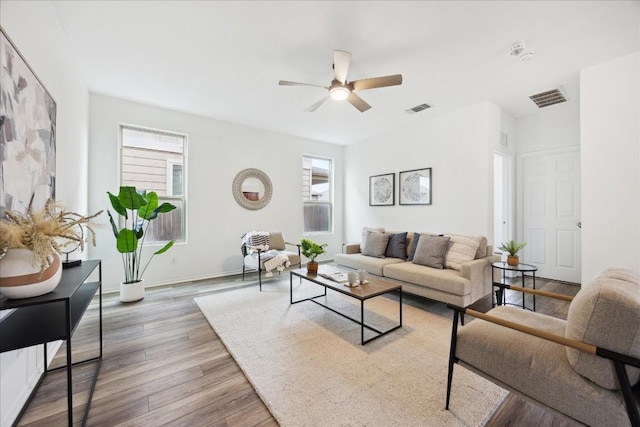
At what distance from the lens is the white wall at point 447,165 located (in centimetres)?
398

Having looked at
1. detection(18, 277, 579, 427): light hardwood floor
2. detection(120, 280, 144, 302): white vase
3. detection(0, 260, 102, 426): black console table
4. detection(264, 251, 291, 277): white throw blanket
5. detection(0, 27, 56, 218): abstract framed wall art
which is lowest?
detection(18, 277, 579, 427): light hardwood floor

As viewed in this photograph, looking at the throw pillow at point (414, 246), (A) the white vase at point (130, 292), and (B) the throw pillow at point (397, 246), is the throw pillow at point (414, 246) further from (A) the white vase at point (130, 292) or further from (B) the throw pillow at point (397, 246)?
(A) the white vase at point (130, 292)

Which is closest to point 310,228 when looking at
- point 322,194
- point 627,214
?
point 322,194

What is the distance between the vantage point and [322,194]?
20.8ft

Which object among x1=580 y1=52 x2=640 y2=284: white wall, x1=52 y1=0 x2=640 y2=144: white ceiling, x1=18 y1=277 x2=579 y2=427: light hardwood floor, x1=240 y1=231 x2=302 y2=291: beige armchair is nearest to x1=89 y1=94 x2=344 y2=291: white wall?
x1=52 y1=0 x2=640 y2=144: white ceiling

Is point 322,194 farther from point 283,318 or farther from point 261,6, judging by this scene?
point 261,6

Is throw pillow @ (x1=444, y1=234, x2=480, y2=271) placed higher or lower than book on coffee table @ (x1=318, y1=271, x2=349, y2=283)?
higher

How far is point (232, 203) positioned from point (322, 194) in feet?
7.46

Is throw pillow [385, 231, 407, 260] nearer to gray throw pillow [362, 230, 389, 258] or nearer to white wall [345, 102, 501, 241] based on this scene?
gray throw pillow [362, 230, 389, 258]

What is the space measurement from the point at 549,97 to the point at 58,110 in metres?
5.98

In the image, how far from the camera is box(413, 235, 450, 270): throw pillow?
3334 millimetres

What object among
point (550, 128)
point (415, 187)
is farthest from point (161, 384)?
point (550, 128)

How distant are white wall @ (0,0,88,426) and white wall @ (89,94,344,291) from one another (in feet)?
1.08

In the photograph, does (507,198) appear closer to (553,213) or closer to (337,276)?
(553,213)
